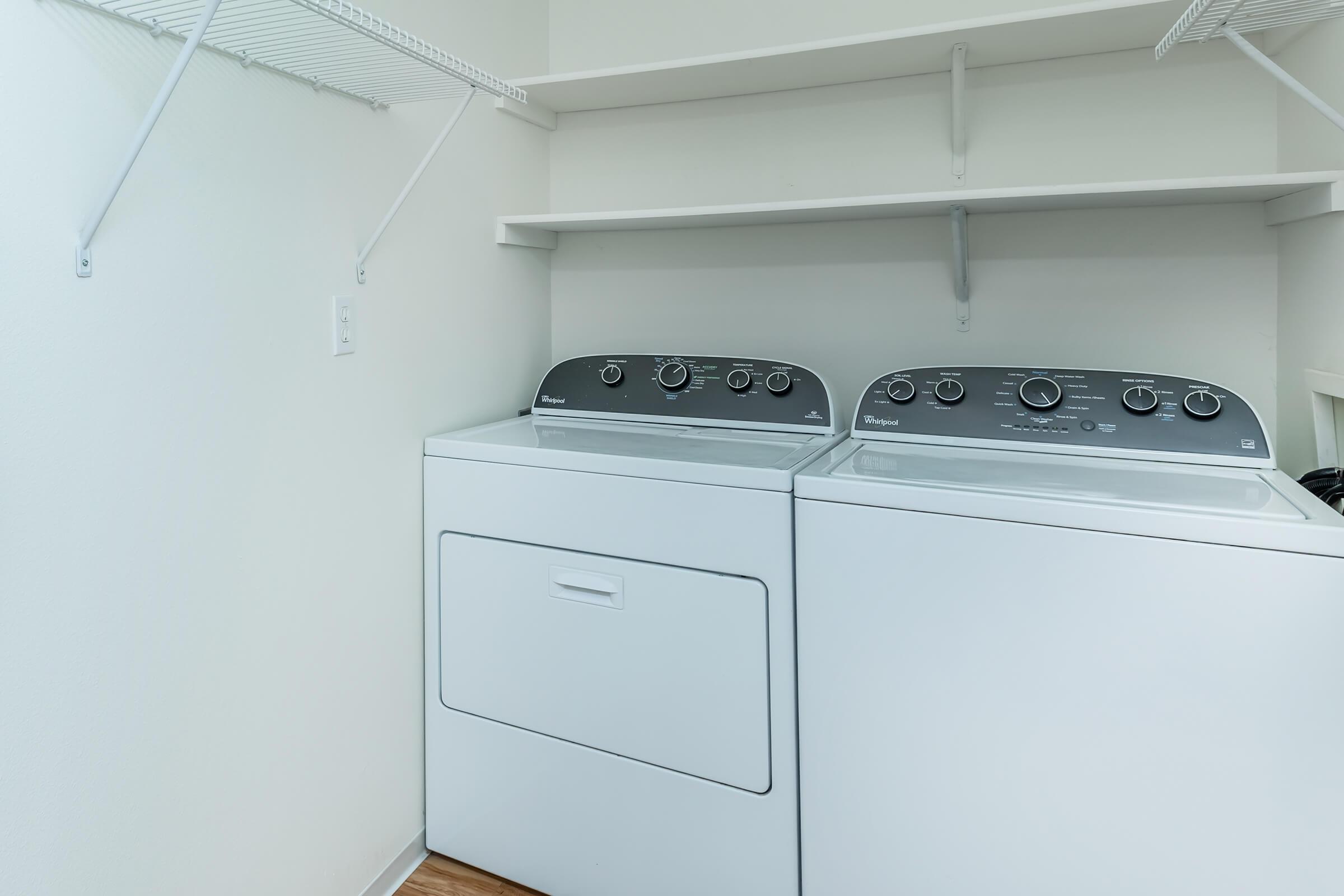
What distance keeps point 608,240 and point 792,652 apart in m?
1.36

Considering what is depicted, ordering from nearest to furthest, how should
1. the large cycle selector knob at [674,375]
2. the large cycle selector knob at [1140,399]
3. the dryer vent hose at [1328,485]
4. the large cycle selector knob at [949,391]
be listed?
the dryer vent hose at [1328,485]
the large cycle selector knob at [1140,399]
the large cycle selector knob at [949,391]
the large cycle selector knob at [674,375]

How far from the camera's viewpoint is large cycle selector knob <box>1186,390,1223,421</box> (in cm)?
139

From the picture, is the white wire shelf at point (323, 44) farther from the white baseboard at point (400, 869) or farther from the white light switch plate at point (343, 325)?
the white baseboard at point (400, 869)

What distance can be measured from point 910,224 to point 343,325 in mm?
1346

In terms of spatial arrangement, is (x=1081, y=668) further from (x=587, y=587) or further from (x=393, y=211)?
(x=393, y=211)

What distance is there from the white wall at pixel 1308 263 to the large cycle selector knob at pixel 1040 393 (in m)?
0.45

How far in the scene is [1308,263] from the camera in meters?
1.44

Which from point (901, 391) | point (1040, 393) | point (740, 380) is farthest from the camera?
point (740, 380)

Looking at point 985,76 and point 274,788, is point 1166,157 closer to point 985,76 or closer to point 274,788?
point 985,76

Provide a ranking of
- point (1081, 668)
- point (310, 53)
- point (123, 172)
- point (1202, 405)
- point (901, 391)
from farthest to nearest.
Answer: point (901, 391) < point (1202, 405) < point (310, 53) < point (1081, 668) < point (123, 172)

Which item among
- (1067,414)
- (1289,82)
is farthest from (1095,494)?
(1289,82)

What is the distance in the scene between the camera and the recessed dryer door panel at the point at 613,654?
1.38m

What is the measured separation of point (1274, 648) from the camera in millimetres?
1031

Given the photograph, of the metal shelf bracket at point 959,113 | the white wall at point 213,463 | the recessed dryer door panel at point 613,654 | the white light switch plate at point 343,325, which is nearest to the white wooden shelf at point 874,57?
the metal shelf bracket at point 959,113
